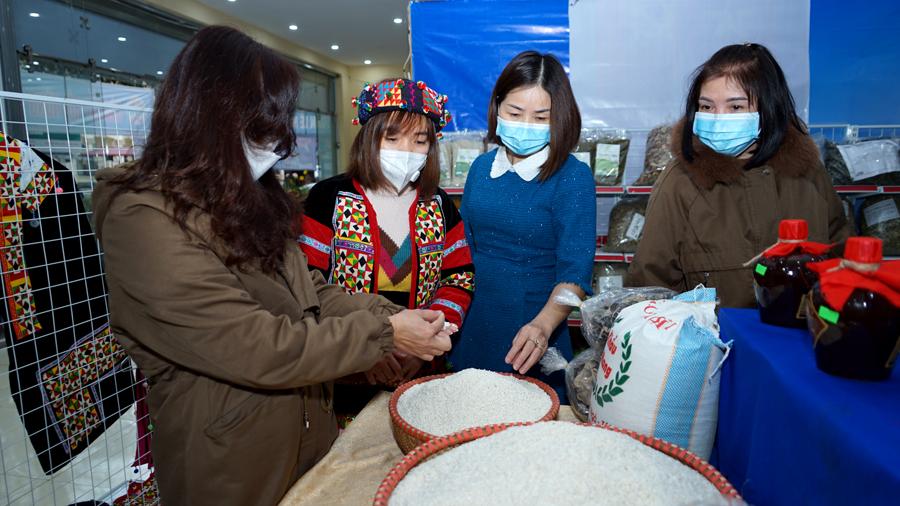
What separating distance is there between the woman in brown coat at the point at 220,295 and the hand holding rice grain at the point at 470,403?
12 centimetres

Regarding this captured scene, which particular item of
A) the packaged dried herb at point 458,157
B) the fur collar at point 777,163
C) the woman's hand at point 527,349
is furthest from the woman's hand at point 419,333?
the packaged dried herb at point 458,157

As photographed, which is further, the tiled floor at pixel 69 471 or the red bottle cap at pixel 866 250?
the tiled floor at pixel 69 471

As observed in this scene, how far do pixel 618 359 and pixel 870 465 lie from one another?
0.52 metres

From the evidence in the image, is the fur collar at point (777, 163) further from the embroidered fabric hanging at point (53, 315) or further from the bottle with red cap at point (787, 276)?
the embroidered fabric hanging at point (53, 315)

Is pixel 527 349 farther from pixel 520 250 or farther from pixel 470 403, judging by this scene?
pixel 520 250

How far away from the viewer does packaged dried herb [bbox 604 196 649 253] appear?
3658 mm

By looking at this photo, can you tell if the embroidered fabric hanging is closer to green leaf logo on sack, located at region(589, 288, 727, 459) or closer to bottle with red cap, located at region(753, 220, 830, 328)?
green leaf logo on sack, located at region(589, 288, 727, 459)

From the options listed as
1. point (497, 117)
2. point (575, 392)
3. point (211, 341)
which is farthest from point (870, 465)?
point (497, 117)

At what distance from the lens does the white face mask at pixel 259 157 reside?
1185mm

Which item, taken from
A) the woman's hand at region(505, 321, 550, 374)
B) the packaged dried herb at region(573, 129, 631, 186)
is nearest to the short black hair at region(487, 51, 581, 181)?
the woman's hand at region(505, 321, 550, 374)

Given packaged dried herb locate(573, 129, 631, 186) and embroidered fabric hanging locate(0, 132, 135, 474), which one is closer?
embroidered fabric hanging locate(0, 132, 135, 474)

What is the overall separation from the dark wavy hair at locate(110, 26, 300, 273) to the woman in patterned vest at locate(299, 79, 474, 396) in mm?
518

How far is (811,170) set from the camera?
172 centimetres

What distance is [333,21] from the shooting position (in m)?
9.80
